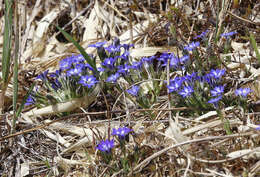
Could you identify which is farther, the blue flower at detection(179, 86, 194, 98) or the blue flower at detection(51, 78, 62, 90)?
the blue flower at detection(51, 78, 62, 90)

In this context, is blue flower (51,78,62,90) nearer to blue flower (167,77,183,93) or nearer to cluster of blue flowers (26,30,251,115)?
cluster of blue flowers (26,30,251,115)

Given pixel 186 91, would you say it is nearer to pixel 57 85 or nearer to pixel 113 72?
pixel 113 72

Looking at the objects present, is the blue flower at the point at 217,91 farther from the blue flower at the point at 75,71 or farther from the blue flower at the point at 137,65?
the blue flower at the point at 75,71

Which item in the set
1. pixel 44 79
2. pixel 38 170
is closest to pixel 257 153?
pixel 38 170

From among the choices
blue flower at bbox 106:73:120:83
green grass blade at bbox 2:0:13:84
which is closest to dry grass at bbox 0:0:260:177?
blue flower at bbox 106:73:120:83

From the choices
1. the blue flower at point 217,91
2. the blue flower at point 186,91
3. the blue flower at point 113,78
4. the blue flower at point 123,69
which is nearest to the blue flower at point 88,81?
the blue flower at point 113,78

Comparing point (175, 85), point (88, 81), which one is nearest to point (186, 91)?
point (175, 85)

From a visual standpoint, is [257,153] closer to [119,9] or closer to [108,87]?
[108,87]
